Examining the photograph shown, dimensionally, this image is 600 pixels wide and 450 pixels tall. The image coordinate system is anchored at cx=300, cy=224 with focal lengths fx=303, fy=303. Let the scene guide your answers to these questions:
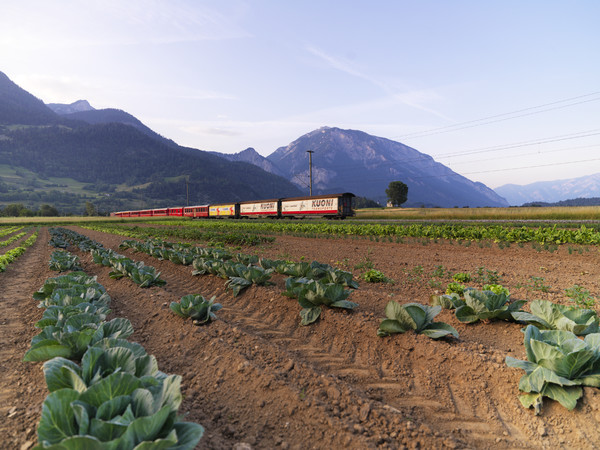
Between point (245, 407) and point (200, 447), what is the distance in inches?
30.7

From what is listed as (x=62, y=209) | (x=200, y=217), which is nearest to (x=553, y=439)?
(x=200, y=217)

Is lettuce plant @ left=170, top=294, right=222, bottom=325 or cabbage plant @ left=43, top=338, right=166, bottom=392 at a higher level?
cabbage plant @ left=43, top=338, right=166, bottom=392

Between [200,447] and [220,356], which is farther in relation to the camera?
[220,356]

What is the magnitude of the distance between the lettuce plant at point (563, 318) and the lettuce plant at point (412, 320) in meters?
1.14

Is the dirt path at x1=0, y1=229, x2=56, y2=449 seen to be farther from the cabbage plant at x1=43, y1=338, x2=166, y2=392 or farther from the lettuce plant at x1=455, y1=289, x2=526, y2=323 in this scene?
the lettuce plant at x1=455, y1=289, x2=526, y2=323

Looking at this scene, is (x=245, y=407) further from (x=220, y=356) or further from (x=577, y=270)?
(x=577, y=270)

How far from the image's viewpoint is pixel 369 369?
405cm

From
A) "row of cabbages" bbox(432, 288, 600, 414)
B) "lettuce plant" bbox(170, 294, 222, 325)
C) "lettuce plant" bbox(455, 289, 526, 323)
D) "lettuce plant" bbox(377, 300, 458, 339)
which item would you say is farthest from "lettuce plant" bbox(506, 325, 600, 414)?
"lettuce plant" bbox(170, 294, 222, 325)

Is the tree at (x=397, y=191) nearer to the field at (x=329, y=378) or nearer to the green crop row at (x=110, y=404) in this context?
the field at (x=329, y=378)

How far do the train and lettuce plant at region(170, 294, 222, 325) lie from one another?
32.7m

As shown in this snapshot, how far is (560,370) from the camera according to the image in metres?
3.04

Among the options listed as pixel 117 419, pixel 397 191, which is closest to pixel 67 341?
pixel 117 419

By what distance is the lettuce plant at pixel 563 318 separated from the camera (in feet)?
12.3

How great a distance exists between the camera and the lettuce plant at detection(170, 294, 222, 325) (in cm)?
509
